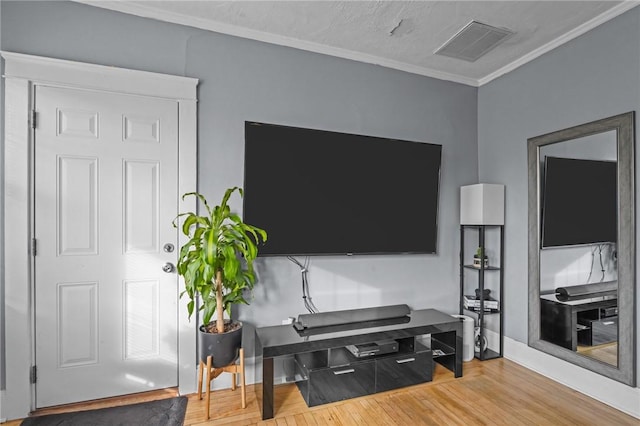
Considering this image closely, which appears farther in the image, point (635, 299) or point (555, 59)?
point (555, 59)

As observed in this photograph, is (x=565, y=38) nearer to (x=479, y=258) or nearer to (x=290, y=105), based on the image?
(x=479, y=258)

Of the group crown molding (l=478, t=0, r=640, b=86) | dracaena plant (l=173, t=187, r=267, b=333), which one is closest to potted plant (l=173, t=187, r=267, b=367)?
dracaena plant (l=173, t=187, r=267, b=333)

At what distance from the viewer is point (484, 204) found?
2834mm

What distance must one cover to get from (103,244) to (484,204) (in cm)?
291

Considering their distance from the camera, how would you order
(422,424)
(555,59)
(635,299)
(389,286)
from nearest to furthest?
1. (422,424)
2. (635,299)
3. (555,59)
4. (389,286)

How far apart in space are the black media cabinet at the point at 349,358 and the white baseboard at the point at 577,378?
2.16ft

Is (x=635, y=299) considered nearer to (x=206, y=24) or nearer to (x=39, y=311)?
(x=206, y=24)

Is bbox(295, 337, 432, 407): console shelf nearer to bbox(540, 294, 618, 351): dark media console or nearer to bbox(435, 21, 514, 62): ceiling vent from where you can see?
bbox(540, 294, 618, 351): dark media console

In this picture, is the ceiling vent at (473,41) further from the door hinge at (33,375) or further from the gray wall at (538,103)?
the door hinge at (33,375)

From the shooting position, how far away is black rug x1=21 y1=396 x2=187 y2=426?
190 cm

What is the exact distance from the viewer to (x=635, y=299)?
2.07 meters

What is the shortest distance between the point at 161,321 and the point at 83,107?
4.83ft

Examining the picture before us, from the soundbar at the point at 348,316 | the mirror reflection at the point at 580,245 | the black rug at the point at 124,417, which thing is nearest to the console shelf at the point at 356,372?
the soundbar at the point at 348,316

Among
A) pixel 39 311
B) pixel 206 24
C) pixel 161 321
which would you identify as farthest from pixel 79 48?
pixel 161 321
